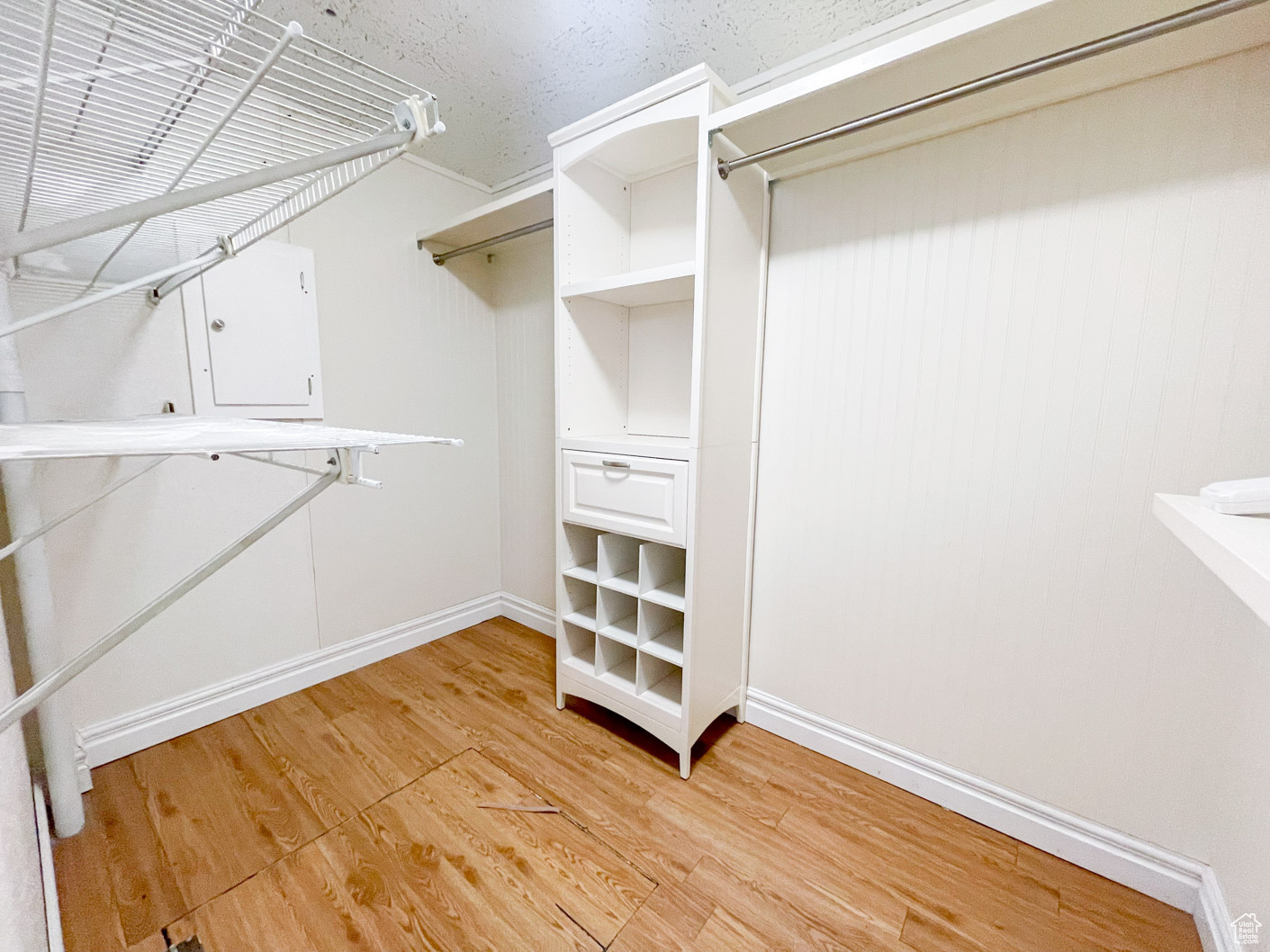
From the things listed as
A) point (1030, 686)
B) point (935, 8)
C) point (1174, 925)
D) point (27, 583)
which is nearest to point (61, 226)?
point (27, 583)

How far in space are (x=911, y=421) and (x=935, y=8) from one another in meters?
1.10

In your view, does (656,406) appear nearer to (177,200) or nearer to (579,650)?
(579,650)

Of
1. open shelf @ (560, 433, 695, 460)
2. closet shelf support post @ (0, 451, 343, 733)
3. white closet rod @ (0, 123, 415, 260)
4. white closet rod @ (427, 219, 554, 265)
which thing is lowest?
closet shelf support post @ (0, 451, 343, 733)

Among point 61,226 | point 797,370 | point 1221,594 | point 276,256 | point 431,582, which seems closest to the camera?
point 61,226

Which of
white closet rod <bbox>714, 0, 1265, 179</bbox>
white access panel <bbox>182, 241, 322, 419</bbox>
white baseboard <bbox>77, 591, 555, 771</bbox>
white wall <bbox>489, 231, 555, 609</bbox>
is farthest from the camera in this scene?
white wall <bbox>489, 231, 555, 609</bbox>

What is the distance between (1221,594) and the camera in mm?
1092

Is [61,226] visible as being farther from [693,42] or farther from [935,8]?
[935,8]

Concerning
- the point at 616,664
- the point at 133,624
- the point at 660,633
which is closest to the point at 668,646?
the point at 660,633

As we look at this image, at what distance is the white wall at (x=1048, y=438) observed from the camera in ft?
A: 3.52

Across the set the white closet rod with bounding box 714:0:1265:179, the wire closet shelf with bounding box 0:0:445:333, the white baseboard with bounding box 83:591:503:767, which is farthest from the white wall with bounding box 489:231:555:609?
the white closet rod with bounding box 714:0:1265:179

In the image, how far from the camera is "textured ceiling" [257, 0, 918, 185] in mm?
1371

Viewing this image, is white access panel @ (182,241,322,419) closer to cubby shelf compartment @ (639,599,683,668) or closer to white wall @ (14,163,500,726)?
white wall @ (14,163,500,726)

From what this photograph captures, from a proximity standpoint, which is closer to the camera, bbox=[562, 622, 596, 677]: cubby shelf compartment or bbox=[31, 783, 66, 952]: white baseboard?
bbox=[31, 783, 66, 952]: white baseboard

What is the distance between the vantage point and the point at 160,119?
0.76m
